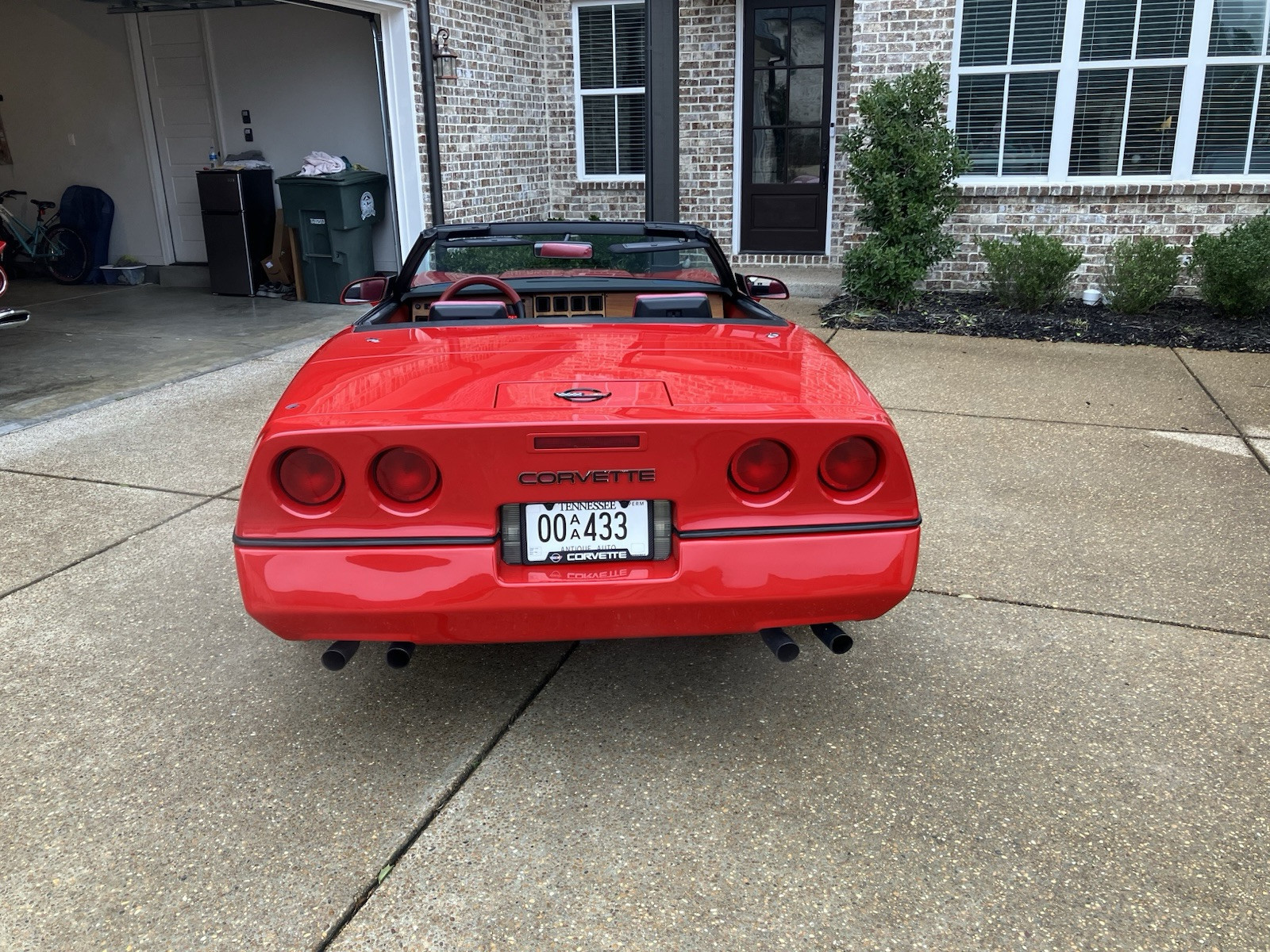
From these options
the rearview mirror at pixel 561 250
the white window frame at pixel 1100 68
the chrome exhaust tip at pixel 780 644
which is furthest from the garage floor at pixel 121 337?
the white window frame at pixel 1100 68

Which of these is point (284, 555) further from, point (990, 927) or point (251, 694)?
point (990, 927)

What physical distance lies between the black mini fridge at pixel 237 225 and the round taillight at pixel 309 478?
8.76 metres

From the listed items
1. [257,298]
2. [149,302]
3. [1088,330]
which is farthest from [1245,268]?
[149,302]

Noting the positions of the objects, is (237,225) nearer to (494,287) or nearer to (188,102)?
(188,102)

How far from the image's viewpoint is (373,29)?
8.63 metres

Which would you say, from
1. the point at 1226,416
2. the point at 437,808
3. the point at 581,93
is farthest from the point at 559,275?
the point at 581,93

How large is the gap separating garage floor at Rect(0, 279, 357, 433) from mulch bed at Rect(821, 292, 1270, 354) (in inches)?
197

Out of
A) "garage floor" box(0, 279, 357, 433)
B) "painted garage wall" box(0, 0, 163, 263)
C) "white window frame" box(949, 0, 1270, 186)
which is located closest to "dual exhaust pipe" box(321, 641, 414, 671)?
"garage floor" box(0, 279, 357, 433)

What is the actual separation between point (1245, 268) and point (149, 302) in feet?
33.6

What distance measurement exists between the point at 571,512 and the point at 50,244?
1172cm

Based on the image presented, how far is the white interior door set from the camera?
1062 cm

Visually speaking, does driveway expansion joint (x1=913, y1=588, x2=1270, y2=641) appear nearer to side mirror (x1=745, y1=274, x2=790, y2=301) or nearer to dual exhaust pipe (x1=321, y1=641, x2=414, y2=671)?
side mirror (x1=745, y1=274, x2=790, y2=301)

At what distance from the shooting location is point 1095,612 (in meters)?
3.25

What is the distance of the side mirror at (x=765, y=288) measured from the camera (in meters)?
3.89
